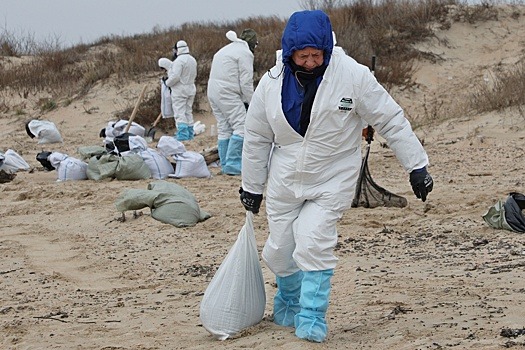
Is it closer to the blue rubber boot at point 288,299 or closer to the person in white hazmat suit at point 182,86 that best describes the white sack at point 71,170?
the person in white hazmat suit at point 182,86

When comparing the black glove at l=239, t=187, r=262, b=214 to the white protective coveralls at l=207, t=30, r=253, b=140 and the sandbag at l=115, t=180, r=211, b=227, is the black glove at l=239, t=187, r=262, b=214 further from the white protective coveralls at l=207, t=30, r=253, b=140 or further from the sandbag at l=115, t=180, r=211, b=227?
the white protective coveralls at l=207, t=30, r=253, b=140

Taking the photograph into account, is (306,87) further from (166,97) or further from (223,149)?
(166,97)

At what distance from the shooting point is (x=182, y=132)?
16.0 m

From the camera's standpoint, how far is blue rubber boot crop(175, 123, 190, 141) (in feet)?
52.3

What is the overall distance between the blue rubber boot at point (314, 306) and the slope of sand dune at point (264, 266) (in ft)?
0.21

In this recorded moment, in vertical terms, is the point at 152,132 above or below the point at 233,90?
below

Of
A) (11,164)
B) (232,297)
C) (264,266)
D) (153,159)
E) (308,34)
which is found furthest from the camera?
(11,164)

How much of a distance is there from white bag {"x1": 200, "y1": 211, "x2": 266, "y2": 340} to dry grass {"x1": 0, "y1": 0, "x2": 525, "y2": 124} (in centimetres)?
1373

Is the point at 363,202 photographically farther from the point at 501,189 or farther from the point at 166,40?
the point at 166,40

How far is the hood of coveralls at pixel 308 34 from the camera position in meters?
4.34

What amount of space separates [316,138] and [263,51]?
1645 cm

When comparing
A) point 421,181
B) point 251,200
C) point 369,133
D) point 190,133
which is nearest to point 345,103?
point 421,181

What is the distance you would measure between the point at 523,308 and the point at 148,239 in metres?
3.82

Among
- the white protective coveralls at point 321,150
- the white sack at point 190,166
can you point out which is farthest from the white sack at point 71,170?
the white protective coveralls at point 321,150
